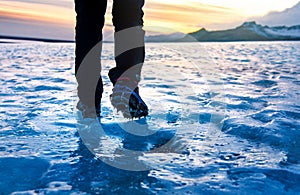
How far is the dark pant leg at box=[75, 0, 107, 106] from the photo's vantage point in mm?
2379

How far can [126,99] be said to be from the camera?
2.27m

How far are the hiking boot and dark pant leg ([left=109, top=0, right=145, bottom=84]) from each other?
0.28 ft

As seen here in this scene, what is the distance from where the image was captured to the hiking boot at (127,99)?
227 centimetres

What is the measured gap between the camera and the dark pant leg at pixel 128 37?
2416 millimetres

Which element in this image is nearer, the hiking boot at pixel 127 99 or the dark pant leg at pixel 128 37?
the hiking boot at pixel 127 99

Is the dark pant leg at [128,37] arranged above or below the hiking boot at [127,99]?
above

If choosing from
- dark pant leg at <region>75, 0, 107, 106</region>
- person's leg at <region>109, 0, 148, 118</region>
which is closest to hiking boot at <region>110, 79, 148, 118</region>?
person's leg at <region>109, 0, 148, 118</region>

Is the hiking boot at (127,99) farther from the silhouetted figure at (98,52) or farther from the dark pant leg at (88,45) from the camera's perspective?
the dark pant leg at (88,45)

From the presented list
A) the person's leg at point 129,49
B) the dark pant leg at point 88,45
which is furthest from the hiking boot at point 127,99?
the dark pant leg at point 88,45

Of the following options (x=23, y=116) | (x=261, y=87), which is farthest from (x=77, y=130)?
(x=261, y=87)

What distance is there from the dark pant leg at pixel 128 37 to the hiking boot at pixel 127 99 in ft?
0.28

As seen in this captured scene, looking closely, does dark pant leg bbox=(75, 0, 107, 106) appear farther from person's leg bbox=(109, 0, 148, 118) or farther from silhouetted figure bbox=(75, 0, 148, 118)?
person's leg bbox=(109, 0, 148, 118)

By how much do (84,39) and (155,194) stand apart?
151 centimetres

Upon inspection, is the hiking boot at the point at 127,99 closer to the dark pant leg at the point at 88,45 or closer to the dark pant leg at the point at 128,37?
the dark pant leg at the point at 128,37
